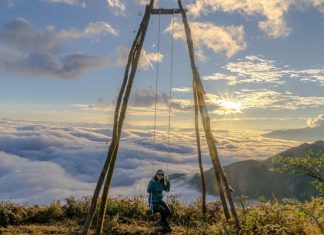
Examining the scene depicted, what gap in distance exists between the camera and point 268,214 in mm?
12984

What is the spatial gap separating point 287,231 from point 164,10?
23.8 ft

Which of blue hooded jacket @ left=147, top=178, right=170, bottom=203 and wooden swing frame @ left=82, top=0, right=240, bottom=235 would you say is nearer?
wooden swing frame @ left=82, top=0, right=240, bottom=235

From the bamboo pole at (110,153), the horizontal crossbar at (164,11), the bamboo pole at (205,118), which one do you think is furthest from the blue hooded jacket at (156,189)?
the horizontal crossbar at (164,11)

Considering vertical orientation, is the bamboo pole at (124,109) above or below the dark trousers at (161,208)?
above

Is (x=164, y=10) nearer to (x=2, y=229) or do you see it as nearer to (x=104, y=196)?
(x=104, y=196)

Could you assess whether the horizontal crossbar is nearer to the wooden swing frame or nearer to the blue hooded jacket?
the wooden swing frame

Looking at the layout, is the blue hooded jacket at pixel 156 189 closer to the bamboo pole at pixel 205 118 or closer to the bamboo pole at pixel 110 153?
the bamboo pole at pixel 205 118

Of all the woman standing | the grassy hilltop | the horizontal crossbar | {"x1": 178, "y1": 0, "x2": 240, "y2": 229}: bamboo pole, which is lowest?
the grassy hilltop

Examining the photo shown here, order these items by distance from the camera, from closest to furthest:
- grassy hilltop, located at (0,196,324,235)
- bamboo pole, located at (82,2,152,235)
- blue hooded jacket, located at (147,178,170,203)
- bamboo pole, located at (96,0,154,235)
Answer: bamboo pole, located at (82,2,152,235)
bamboo pole, located at (96,0,154,235)
grassy hilltop, located at (0,196,324,235)
blue hooded jacket, located at (147,178,170,203)

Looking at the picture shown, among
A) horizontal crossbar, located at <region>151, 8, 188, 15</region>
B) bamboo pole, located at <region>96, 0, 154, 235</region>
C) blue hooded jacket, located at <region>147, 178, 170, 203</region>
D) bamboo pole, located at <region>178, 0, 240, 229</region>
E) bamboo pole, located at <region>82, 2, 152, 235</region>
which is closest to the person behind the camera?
bamboo pole, located at <region>82, 2, 152, 235</region>

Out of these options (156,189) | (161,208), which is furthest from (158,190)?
(161,208)

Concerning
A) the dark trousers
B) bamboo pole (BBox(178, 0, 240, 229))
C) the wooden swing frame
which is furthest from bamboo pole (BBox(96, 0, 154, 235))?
the dark trousers

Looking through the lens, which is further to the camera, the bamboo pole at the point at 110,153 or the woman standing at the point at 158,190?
the woman standing at the point at 158,190

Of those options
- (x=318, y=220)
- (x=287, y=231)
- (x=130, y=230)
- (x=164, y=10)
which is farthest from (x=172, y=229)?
(x=164, y=10)
